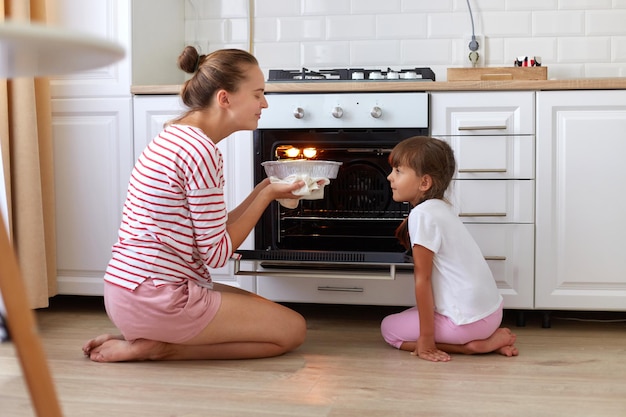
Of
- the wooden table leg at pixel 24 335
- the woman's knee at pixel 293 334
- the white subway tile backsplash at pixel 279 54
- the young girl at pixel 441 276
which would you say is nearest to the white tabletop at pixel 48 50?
the wooden table leg at pixel 24 335


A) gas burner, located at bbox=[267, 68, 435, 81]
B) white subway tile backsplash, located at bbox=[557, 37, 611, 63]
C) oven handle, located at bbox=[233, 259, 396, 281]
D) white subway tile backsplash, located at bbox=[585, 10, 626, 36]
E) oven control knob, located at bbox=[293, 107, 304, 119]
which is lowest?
oven handle, located at bbox=[233, 259, 396, 281]

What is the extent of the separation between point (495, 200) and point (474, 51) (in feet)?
2.61

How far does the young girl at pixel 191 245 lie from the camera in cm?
219

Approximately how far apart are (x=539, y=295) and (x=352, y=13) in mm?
1387

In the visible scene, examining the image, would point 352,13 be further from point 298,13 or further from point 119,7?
point 119,7

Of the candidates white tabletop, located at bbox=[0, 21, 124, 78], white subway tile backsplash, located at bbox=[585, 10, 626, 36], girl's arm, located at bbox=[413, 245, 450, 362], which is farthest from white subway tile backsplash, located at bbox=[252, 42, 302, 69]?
white tabletop, located at bbox=[0, 21, 124, 78]

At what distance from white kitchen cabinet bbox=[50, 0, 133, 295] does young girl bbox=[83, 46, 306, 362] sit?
2.15 feet

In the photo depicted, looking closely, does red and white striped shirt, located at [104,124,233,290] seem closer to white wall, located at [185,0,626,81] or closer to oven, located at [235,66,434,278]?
oven, located at [235,66,434,278]

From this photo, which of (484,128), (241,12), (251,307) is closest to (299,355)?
(251,307)

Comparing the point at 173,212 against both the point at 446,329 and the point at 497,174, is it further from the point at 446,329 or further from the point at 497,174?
the point at 497,174

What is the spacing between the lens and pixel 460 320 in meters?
2.35

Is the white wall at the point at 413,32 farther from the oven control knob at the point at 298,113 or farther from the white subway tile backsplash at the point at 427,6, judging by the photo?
the oven control knob at the point at 298,113

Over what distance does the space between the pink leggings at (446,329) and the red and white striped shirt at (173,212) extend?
1.91 feet

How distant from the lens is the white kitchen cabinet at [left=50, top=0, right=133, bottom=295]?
291cm
